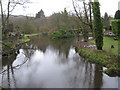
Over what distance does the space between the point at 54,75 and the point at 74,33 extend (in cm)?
2616

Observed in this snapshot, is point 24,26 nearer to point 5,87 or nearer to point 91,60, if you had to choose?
point 91,60

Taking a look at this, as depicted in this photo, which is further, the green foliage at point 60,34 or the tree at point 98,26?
the green foliage at point 60,34

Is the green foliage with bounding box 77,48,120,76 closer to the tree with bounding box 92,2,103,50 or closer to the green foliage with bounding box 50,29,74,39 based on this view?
the tree with bounding box 92,2,103,50

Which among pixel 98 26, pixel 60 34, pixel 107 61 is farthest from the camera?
pixel 60 34

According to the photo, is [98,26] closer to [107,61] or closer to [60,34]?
[107,61]

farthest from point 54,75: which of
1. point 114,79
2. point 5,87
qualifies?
point 114,79

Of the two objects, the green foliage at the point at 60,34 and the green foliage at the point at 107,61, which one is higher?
the green foliage at the point at 60,34

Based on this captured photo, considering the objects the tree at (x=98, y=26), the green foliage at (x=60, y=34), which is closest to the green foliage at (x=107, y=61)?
the tree at (x=98, y=26)

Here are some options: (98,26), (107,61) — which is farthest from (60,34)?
(107,61)

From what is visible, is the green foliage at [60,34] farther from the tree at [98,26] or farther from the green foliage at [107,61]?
the green foliage at [107,61]

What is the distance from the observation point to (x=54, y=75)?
7.77 m

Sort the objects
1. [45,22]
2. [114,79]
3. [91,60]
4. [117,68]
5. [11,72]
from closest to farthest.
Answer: [114,79] < [117,68] < [11,72] < [91,60] < [45,22]

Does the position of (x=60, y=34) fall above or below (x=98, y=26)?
above

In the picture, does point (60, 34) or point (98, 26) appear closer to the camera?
point (98, 26)
